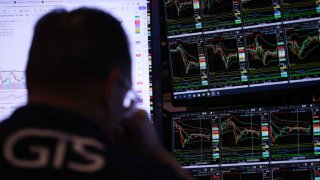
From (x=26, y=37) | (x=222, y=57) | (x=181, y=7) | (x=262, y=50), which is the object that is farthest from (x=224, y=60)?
(x=26, y=37)

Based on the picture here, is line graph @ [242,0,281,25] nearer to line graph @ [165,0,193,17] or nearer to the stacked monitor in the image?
the stacked monitor

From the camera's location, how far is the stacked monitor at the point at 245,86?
141cm

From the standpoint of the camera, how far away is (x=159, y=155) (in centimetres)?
92

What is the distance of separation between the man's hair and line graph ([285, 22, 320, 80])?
732mm

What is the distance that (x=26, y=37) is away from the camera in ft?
5.05

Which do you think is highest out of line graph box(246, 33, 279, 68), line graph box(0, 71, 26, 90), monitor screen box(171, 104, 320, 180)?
line graph box(246, 33, 279, 68)

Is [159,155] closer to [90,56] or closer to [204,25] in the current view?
[90,56]

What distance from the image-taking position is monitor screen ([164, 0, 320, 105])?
1.43m

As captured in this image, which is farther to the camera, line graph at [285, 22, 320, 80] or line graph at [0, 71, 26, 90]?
line graph at [0, 71, 26, 90]

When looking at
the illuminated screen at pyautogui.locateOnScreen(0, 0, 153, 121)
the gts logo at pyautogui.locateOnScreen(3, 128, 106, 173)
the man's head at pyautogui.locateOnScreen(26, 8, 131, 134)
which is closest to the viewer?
the gts logo at pyautogui.locateOnScreen(3, 128, 106, 173)

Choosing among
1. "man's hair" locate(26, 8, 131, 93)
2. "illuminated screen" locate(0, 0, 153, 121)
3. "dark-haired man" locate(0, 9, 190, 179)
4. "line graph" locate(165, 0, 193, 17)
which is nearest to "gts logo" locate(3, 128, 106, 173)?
"dark-haired man" locate(0, 9, 190, 179)

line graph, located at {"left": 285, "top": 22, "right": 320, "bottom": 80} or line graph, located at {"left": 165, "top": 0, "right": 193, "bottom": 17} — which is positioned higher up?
line graph, located at {"left": 165, "top": 0, "right": 193, "bottom": 17}

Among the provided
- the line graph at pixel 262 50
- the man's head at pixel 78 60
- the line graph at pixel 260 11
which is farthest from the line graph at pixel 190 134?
the man's head at pixel 78 60

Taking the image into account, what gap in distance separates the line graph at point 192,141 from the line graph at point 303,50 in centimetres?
30
